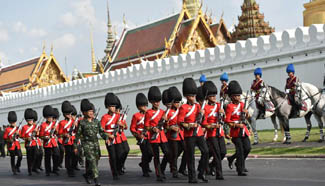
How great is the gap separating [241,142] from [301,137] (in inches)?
246

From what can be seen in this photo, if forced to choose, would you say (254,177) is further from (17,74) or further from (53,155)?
(17,74)

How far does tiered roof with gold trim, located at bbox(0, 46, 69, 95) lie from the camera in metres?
43.3

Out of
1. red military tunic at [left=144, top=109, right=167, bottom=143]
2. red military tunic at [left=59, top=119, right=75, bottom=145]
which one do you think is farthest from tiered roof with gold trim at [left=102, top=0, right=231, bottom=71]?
red military tunic at [left=144, top=109, right=167, bottom=143]

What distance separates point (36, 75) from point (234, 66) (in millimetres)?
26978

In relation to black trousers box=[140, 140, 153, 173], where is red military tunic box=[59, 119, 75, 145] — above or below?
above

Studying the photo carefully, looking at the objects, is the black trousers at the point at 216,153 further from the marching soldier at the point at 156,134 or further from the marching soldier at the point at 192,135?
the marching soldier at the point at 156,134

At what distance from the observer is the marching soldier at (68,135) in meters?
12.1

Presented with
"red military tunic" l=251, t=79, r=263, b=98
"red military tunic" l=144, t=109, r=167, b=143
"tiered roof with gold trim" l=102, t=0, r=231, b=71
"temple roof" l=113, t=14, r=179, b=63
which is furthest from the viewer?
"temple roof" l=113, t=14, r=179, b=63

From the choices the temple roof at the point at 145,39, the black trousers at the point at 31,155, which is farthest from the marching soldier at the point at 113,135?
the temple roof at the point at 145,39

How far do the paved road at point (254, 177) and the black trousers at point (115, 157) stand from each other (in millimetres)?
224

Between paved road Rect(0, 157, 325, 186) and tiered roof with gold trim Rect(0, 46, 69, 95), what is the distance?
30799 millimetres

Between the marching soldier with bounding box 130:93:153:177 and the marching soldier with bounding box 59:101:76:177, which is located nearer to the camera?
the marching soldier with bounding box 130:93:153:177

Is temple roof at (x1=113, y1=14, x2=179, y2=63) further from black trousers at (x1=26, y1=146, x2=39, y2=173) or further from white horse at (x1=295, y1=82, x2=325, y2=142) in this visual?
black trousers at (x1=26, y1=146, x2=39, y2=173)

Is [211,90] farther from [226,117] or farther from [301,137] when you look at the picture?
[301,137]
